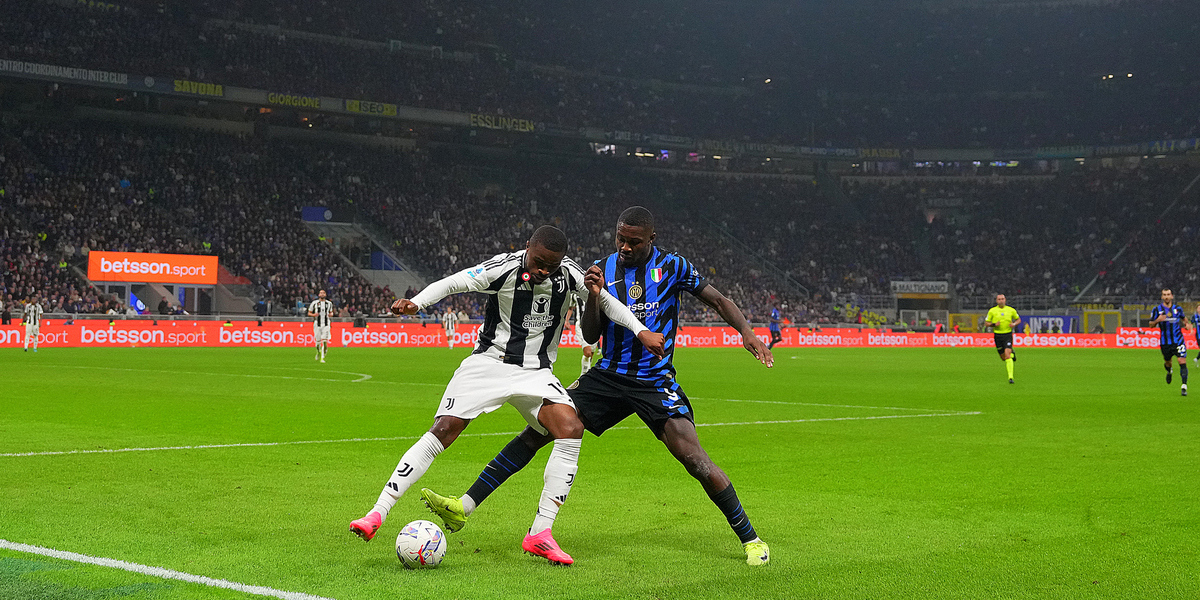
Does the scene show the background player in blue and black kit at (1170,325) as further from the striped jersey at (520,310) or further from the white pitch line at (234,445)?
the striped jersey at (520,310)

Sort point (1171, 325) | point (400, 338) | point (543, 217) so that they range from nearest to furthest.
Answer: point (1171, 325) < point (400, 338) < point (543, 217)

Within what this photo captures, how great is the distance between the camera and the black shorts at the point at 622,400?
6648 mm

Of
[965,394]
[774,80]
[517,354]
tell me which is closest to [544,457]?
[517,354]

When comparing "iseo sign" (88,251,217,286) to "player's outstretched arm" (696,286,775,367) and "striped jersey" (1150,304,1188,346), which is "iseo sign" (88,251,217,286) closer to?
"striped jersey" (1150,304,1188,346)

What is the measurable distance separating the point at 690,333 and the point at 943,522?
4325cm

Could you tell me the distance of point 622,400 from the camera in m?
6.80

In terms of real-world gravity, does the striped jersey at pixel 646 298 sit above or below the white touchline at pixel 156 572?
above

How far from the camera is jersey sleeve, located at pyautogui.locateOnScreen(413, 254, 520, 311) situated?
250 inches

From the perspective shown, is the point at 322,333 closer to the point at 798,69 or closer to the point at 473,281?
the point at 473,281

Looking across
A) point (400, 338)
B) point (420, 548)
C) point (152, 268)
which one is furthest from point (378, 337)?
point (420, 548)

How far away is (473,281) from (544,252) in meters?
0.43

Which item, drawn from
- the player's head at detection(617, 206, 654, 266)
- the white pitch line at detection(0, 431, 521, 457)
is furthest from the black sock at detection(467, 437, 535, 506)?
the white pitch line at detection(0, 431, 521, 457)

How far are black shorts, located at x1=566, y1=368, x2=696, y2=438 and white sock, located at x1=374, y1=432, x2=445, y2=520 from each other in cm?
90

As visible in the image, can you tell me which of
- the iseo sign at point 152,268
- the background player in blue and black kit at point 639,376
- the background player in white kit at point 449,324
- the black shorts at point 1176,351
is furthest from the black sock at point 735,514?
the iseo sign at point 152,268
